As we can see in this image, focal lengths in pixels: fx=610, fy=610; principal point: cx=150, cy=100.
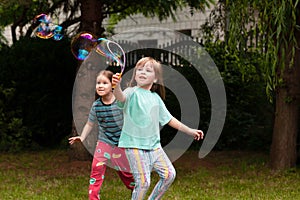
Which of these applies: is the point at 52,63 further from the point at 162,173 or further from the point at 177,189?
the point at 162,173

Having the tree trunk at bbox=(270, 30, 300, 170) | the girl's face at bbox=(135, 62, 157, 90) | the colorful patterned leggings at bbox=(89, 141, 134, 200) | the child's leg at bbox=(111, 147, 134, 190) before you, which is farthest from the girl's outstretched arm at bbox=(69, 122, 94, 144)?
the tree trunk at bbox=(270, 30, 300, 170)

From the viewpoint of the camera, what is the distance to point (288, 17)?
7770 mm

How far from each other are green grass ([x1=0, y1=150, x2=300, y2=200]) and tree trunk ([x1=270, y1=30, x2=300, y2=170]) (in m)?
0.22

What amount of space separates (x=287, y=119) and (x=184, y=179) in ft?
5.99

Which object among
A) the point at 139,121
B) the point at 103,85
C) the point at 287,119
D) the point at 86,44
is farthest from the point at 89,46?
the point at 287,119

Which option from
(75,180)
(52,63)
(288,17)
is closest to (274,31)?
(288,17)

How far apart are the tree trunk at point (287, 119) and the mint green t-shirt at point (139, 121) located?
372 cm

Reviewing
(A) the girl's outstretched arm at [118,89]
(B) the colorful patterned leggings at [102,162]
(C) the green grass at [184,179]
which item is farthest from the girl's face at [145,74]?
Result: (C) the green grass at [184,179]

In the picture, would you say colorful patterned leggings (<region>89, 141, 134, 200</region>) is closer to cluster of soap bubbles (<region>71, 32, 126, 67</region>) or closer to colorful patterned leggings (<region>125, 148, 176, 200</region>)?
colorful patterned leggings (<region>125, 148, 176, 200</region>)

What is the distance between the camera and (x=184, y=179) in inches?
328

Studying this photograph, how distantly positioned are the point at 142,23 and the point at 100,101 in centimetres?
1551

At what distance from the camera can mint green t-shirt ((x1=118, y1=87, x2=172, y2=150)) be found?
18.0ft

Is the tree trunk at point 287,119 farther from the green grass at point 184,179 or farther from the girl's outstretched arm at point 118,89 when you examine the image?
the girl's outstretched arm at point 118,89

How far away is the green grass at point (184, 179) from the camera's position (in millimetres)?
7087
